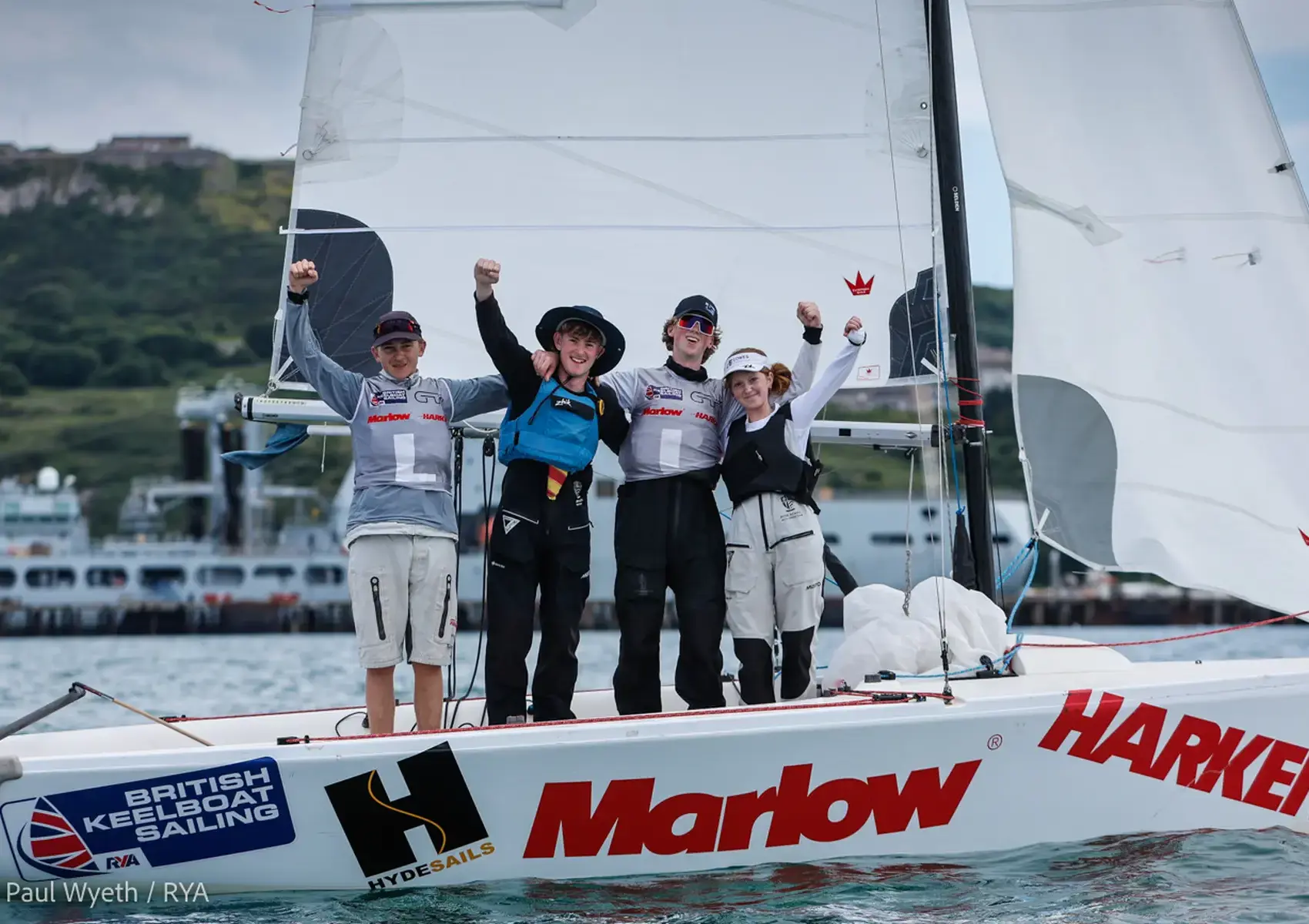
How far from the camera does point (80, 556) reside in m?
46.1

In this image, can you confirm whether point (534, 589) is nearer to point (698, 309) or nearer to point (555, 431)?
point (555, 431)

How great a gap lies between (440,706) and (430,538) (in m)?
0.57

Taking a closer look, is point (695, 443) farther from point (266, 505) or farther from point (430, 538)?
point (266, 505)

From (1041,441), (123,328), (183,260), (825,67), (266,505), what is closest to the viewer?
(1041,441)

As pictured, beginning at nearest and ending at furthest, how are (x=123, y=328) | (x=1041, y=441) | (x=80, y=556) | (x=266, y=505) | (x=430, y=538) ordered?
(x=430, y=538) < (x=1041, y=441) < (x=80, y=556) < (x=266, y=505) < (x=123, y=328)

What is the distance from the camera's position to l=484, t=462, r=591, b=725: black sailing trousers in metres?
4.99

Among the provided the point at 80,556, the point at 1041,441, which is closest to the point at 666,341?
the point at 1041,441

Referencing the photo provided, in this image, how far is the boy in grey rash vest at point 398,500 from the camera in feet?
16.0

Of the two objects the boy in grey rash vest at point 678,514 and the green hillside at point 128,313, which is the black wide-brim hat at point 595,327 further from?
the green hillside at point 128,313

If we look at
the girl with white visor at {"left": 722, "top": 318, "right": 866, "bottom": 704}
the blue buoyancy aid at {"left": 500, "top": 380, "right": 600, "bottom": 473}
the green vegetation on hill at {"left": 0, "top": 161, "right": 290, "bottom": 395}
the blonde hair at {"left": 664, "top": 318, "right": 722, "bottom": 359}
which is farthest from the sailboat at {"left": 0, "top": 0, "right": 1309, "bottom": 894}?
the green vegetation on hill at {"left": 0, "top": 161, "right": 290, "bottom": 395}

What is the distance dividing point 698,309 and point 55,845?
267 cm

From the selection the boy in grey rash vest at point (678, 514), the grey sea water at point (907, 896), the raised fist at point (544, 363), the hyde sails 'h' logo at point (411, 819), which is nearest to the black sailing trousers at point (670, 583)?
the boy in grey rash vest at point (678, 514)

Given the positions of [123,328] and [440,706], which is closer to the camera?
[440,706]

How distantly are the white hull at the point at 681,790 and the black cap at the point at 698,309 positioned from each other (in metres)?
1.42
